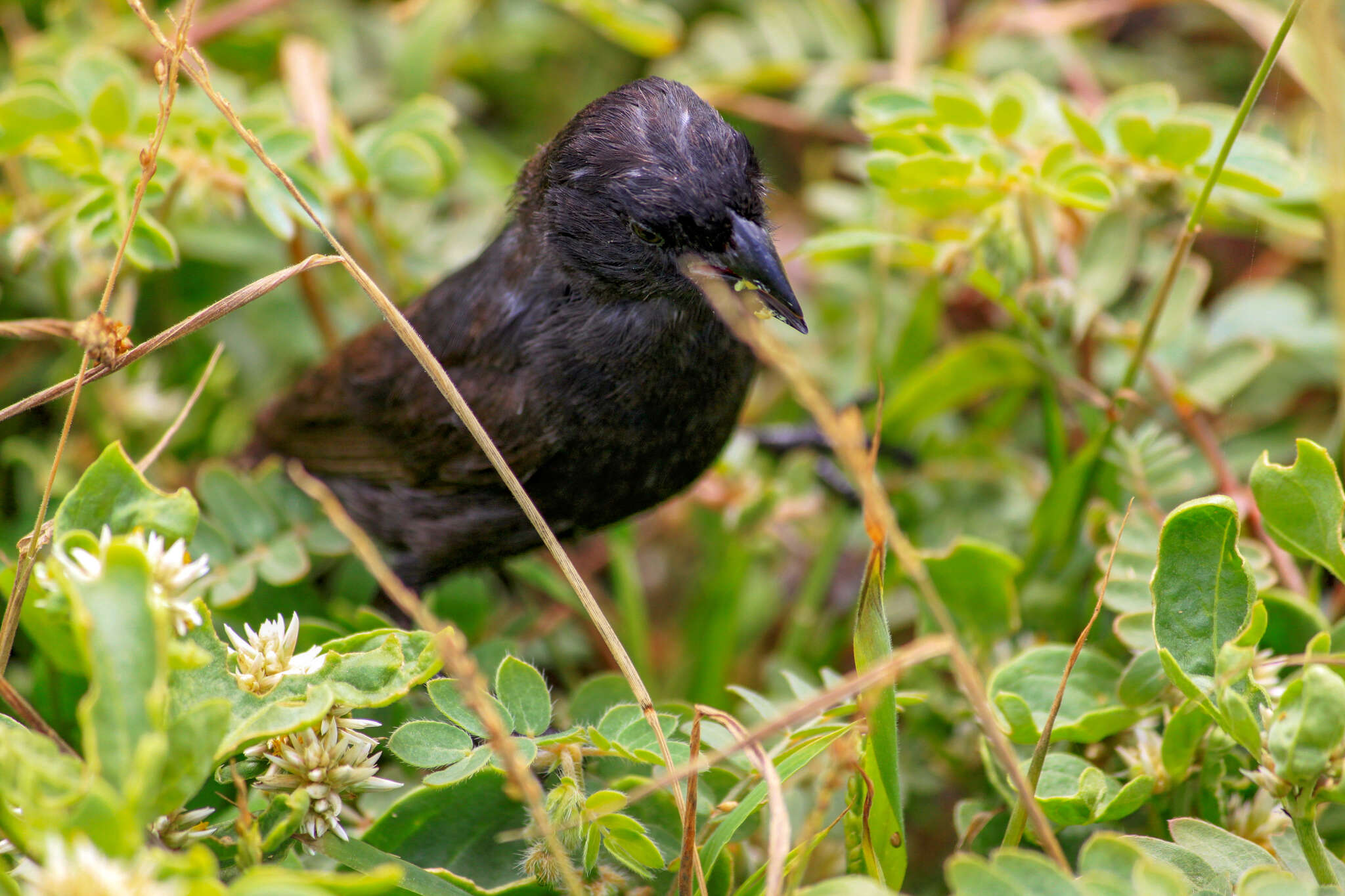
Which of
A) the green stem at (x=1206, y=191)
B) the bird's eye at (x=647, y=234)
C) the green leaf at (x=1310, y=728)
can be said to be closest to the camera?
the green leaf at (x=1310, y=728)

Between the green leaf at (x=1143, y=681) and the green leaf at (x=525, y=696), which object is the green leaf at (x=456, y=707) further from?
the green leaf at (x=1143, y=681)

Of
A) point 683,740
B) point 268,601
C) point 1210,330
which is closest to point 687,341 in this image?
point 683,740

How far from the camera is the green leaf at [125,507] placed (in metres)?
1.67

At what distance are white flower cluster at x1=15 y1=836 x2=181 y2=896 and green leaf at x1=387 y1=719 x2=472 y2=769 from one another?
1.51ft

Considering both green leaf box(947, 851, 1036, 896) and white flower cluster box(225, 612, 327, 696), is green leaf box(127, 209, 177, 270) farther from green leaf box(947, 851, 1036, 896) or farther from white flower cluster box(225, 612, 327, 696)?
green leaf box(947, 851, 1036, 896)

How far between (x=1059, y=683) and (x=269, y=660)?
1.37 meters

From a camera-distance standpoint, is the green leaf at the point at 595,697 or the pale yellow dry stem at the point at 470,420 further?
the green leaf at the point at 595,697

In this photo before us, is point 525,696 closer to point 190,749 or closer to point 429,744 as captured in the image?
point 429,744

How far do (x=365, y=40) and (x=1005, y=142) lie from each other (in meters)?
2.37

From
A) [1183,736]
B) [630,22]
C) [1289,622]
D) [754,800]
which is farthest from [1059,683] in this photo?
[630,22]

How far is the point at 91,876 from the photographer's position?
1.21 m

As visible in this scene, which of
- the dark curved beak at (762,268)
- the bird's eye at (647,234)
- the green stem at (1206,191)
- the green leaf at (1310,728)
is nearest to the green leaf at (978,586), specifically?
the green stem at (1206,191)

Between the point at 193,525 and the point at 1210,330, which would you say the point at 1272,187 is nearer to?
the point at 1210,330

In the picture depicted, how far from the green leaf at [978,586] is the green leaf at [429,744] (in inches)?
40.3
